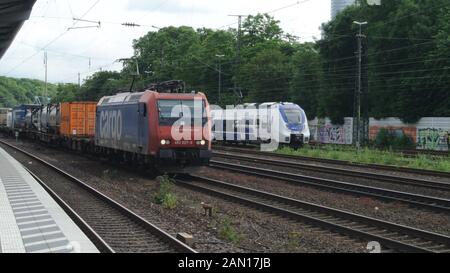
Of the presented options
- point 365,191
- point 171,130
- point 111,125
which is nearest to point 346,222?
point 365,191

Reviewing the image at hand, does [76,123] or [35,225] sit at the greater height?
[76,123]

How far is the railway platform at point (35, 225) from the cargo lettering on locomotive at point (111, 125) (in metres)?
6.48

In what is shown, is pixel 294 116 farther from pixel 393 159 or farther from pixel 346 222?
pixel 346 222

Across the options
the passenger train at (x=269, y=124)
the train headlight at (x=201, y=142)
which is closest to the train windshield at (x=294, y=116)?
the passenger train at (x=269, y=124)

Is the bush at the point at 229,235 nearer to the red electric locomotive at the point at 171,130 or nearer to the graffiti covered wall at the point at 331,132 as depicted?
the red electric locomotive at the point at 171,130

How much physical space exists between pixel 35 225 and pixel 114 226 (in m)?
1.46

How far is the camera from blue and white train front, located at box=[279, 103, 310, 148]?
33.8 meters

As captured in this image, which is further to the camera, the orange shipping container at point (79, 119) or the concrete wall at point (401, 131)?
the concrete wall at point (401, 131)

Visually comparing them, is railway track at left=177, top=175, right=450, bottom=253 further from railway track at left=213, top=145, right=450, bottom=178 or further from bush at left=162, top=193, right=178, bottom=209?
railway track at left=213, top=145, right=450, bottom=178

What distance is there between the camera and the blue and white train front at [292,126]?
33.8 m

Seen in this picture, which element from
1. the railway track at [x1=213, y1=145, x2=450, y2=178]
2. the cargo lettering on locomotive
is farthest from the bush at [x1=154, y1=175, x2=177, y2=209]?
the railway track at [x1=213, y1=145, x2=450, y2=178]

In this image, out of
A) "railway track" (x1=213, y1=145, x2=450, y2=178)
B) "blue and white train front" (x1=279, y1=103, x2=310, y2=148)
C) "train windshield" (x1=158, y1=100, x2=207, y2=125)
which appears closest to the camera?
"train windshield" (x1=158, y1=100, x2=207, y2=125)

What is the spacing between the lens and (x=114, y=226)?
1098 cm

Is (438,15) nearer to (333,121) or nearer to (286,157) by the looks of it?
(333,121)
